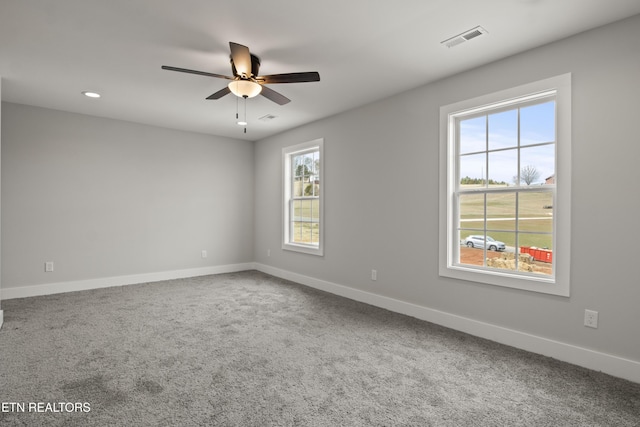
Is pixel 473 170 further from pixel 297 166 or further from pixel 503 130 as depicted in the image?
pixel 297 166

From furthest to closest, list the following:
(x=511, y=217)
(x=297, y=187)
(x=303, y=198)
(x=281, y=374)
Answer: (x=297, y=187) < (x=303, y=198) < (x=511, y=217) < (x=281, y=374)

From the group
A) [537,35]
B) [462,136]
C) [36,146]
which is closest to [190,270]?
[36,146]

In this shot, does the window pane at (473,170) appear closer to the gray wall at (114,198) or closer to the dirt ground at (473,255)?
the dirt ground at (473,255)

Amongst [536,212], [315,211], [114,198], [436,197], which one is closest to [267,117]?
[315,211]

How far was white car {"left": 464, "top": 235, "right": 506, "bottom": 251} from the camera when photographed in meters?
3.20

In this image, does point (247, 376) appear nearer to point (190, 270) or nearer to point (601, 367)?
point (601, 367)

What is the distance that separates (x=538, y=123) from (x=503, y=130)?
0.97 ft

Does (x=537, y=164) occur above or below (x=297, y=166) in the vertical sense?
below

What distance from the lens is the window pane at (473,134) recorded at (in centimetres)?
331

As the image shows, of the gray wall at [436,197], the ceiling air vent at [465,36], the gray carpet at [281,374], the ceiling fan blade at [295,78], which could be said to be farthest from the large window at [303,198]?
the ceiling air vent at [465,36]

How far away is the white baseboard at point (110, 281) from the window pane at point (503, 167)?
4818 millimetres

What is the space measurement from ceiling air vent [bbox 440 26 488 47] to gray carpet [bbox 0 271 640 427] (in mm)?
2589

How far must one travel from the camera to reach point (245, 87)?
2.95m

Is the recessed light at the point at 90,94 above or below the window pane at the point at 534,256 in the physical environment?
above
